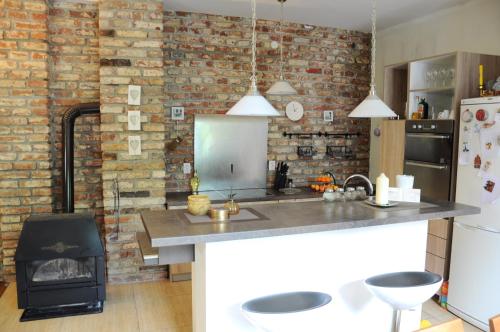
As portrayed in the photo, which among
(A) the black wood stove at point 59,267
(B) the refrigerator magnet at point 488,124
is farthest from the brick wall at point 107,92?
(B) the refrigerator magnet at point 488,124

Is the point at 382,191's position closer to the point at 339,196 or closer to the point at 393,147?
the point at 339,196

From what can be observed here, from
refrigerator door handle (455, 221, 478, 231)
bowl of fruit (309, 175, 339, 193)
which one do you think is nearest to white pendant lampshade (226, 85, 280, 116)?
refrigerator door handle (455, 221, 478, 231)

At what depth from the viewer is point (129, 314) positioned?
3.40 metres

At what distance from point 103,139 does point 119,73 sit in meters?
0.63

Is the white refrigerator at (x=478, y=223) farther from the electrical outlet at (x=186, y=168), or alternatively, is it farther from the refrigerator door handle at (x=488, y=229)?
the electrical outlet at (x=186, y=168)

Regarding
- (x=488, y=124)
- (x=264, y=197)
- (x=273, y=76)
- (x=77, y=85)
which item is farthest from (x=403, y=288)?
(x=77, y=85)

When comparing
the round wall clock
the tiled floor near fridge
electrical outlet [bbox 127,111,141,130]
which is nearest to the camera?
the tiled floor near fridge

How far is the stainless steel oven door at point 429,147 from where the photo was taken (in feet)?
11.6

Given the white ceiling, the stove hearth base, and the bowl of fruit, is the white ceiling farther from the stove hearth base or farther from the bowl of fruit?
the stove hearth base

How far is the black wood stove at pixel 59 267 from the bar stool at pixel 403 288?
229 cm

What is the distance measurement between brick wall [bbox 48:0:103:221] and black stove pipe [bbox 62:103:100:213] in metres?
0.26

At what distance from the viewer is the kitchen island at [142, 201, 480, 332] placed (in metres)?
2.16

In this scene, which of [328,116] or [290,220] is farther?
[328,116]

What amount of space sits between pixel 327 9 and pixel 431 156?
1836 mm
